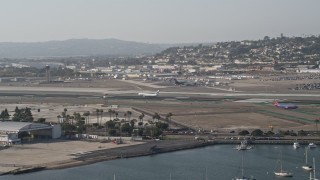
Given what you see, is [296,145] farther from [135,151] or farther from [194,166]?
[135,151]

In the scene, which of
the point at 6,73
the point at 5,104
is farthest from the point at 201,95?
the point at 6,73

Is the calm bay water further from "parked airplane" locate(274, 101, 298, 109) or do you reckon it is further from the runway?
the runway

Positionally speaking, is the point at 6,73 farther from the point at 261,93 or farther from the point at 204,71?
the point at 261,93

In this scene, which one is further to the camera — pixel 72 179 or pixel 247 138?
pixel 247 138

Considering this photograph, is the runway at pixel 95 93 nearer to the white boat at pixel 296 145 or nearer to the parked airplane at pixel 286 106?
the parked airplane at pixel 286 106

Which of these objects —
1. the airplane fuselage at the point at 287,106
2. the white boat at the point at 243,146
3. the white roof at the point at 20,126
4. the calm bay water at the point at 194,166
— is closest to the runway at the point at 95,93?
the airplane fuselage at the point at 287,106

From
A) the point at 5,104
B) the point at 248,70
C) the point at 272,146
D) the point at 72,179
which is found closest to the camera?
the point at 72,179

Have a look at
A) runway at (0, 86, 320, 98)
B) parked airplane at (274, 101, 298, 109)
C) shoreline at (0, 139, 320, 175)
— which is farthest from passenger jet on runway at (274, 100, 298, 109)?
shoreline at (0, 139, 320, 175)
